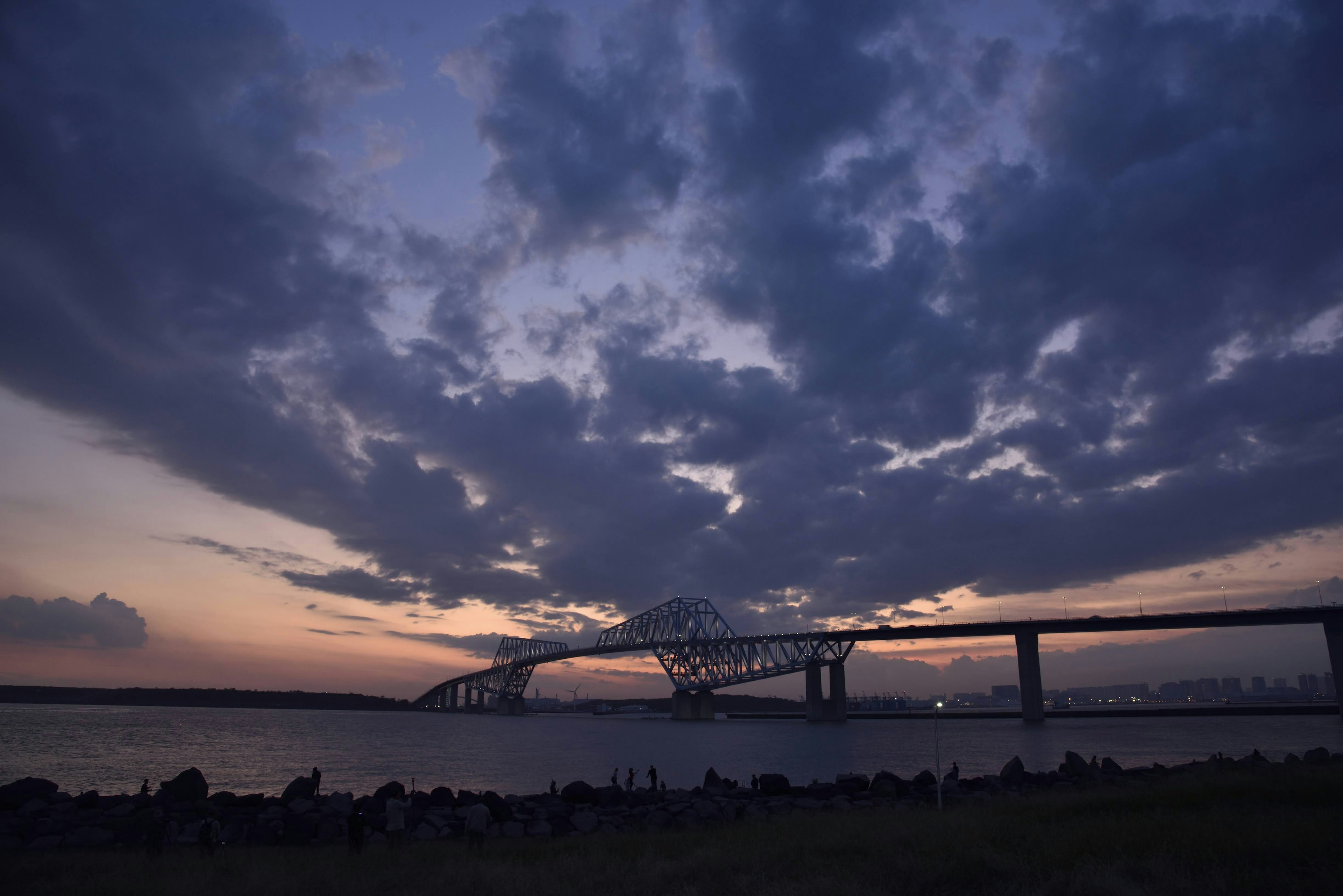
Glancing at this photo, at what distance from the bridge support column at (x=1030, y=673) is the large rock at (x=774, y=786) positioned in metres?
85.4

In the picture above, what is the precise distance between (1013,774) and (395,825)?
24.2 m

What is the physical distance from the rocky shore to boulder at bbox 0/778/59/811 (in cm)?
5

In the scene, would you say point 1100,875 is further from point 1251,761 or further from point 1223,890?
point 1251,761

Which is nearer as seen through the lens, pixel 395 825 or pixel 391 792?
pixel 395 825

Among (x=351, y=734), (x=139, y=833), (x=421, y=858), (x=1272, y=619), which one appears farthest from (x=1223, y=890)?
(x=1272, y=619)

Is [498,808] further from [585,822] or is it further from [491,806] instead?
[585,822]

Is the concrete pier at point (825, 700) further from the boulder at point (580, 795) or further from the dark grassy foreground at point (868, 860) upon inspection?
the dark grassy foreground at point (868, 860)

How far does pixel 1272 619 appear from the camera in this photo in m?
98.5

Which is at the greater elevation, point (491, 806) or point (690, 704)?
→ point (491, 806)

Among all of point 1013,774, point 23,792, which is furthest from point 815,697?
point 23,792

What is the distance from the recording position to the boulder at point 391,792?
92.8ft

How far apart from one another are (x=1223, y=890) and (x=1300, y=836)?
440cm

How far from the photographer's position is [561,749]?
7219cm

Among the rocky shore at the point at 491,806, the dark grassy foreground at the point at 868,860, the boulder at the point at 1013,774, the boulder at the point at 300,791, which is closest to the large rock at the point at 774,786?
the rocky shore at the point at 491,806
